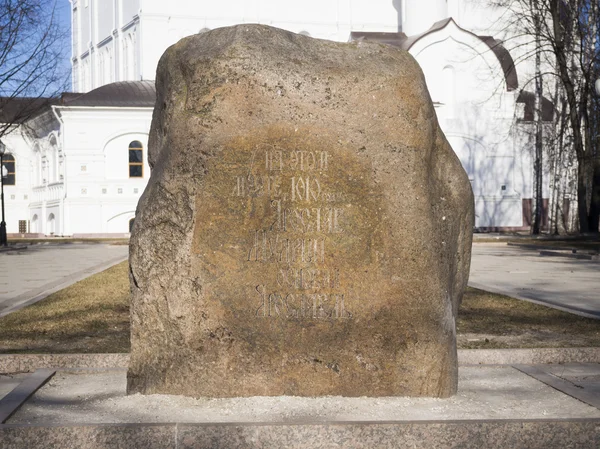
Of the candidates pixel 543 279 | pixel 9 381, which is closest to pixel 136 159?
pixel 543 279

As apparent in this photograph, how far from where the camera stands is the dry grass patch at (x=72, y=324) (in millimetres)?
8391

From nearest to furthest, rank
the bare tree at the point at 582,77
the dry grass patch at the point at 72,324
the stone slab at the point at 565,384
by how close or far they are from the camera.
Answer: the stone slab at the point at 565,384 < the dry grass patch at the point at 72,324 < the bare tree at the point at 582,77

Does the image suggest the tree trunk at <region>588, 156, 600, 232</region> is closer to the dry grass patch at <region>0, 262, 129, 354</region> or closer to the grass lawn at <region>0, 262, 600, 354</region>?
the grass lawn at <region>0, 262, 600, 354</region>

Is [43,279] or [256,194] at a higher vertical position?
[256,194]

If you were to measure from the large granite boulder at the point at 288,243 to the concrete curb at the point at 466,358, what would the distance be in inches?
50.7

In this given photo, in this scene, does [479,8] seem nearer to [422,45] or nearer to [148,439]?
[422,45]

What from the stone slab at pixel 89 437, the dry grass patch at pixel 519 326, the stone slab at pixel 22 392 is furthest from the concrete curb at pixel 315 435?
the dry grass patch at pixel 519 326

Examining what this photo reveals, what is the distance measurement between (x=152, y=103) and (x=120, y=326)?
115 ft

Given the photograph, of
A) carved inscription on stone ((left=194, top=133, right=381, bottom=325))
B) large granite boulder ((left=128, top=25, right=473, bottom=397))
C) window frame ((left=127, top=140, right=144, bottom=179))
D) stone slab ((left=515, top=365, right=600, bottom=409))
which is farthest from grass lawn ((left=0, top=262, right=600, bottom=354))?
window frame ((left=127, top=140, right=144, bottom=179))

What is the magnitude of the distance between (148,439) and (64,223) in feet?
129

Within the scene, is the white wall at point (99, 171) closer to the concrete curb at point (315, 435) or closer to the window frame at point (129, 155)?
Answer: the window frame at point (129, 155)

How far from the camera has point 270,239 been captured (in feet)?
18.9

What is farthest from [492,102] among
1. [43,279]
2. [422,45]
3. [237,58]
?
[237,58]

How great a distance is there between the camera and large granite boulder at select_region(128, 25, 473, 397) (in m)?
5.70
